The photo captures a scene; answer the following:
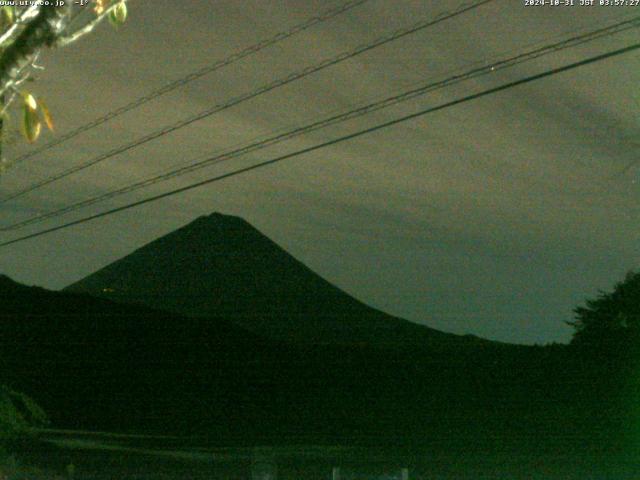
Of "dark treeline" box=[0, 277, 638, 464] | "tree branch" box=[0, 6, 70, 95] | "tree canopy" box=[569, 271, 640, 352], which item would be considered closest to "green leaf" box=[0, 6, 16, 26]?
"tree branch" box=[0, 6, 70, 95]

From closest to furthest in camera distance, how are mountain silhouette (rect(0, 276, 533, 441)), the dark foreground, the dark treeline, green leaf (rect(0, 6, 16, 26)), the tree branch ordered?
the tree branch → green leaf (rect(0, 6, 16, 26)) → the dark foreground → the dark treeline → mountain silhouette (rect(0, 276, 533, 441))

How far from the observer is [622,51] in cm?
905

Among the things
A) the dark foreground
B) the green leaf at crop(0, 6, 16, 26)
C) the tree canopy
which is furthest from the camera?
the tree canopy

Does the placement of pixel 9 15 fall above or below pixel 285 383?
below

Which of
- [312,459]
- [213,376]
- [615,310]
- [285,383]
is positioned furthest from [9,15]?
[615,310]

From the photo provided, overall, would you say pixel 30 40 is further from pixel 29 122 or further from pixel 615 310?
pixel 615 310

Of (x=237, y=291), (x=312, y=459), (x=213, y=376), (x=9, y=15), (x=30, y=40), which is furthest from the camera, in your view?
(x=237, y=291)

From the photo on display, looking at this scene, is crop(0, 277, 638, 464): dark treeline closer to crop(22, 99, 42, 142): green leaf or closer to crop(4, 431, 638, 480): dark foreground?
crop(4, 431, 638, 480): dark foreground

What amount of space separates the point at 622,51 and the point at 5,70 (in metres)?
6.58

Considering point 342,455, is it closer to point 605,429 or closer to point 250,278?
point 605,429

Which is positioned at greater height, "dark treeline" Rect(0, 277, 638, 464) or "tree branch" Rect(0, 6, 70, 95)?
"dark treeline" Rect(0, 277, 638, 464)

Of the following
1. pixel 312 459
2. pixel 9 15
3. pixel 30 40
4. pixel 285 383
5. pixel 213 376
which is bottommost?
pixel 312 459

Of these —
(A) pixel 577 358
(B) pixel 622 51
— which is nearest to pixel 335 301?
(A) pixel 577 358

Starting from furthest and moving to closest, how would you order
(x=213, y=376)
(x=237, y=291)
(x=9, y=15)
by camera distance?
(x=237, y=291) → (x=213, y=376) → (x=9, y=15)
